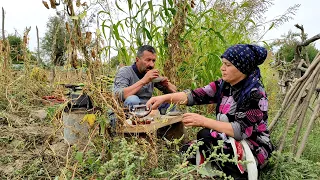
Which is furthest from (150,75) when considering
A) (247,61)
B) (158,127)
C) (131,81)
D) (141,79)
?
(247,61)

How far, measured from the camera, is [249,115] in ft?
7.35

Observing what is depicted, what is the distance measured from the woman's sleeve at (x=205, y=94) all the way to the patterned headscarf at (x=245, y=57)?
1.26 ft

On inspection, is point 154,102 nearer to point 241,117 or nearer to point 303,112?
point 241,117

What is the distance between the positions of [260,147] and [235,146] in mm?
227

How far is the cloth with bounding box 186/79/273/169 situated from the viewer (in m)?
2.25

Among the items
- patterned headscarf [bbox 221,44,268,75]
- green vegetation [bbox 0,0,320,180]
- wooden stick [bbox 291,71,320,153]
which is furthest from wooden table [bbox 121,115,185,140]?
wooden stick [bbox 291,71,320,153]

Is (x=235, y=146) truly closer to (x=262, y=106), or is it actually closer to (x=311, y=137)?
(x=262, y=106)

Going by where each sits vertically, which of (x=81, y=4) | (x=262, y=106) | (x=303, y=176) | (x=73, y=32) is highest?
(x=81, y=4)

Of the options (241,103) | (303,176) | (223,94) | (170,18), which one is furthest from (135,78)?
(303,176)

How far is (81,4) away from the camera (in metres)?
1.89

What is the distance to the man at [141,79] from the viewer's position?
3002 millimetres

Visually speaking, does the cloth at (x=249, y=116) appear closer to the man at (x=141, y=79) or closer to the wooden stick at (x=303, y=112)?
the wooden stick at (x=303, y=112)

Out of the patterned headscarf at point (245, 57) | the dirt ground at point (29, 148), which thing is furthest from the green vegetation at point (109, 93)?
the patterned headscarf at point (245, 57)

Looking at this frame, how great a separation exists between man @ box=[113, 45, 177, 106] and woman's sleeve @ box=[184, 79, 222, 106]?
17.1 inches
